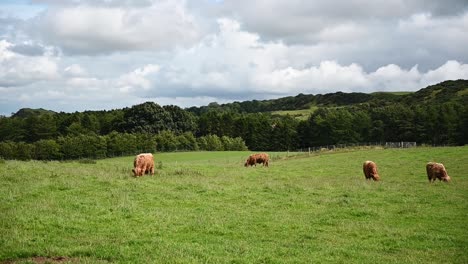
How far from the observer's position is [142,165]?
1201 inches

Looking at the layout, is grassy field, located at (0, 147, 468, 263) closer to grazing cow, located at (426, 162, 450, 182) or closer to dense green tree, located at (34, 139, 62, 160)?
grazing cow, located at (426, 162, 450, 182)

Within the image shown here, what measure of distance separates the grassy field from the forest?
2926 inches

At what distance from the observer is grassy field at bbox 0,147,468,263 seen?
1173cm

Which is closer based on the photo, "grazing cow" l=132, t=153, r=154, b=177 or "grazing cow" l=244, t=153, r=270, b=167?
"grazing cow" l=132, t=153, r=154, b=177

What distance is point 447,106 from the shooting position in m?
110

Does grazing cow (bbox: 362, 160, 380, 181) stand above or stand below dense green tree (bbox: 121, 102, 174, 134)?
below

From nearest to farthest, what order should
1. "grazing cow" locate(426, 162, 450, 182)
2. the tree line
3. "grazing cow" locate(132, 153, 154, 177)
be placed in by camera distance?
"grazing cow" locate(132, 153, 154, 177) → "grazing cow" locate(426, 162, 450, 182) → the tree line

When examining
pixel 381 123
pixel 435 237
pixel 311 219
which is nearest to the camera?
pixel 435 237

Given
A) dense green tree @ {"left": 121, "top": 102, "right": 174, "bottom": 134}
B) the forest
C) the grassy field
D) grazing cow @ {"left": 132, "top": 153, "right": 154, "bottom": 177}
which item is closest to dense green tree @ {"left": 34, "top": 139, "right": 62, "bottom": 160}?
the forest

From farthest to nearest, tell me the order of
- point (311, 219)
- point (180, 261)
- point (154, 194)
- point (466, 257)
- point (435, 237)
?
1. point (154, 194)
2. point (311, 219)
3. point (435, 237)
4. point (466, 257)
5. point (180, 261)

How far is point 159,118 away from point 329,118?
4712 centimetres

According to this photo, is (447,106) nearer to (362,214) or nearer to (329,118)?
(329,118)

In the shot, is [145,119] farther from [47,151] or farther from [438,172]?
[438,172]

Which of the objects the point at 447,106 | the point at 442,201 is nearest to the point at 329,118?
→ the point at 447,106
